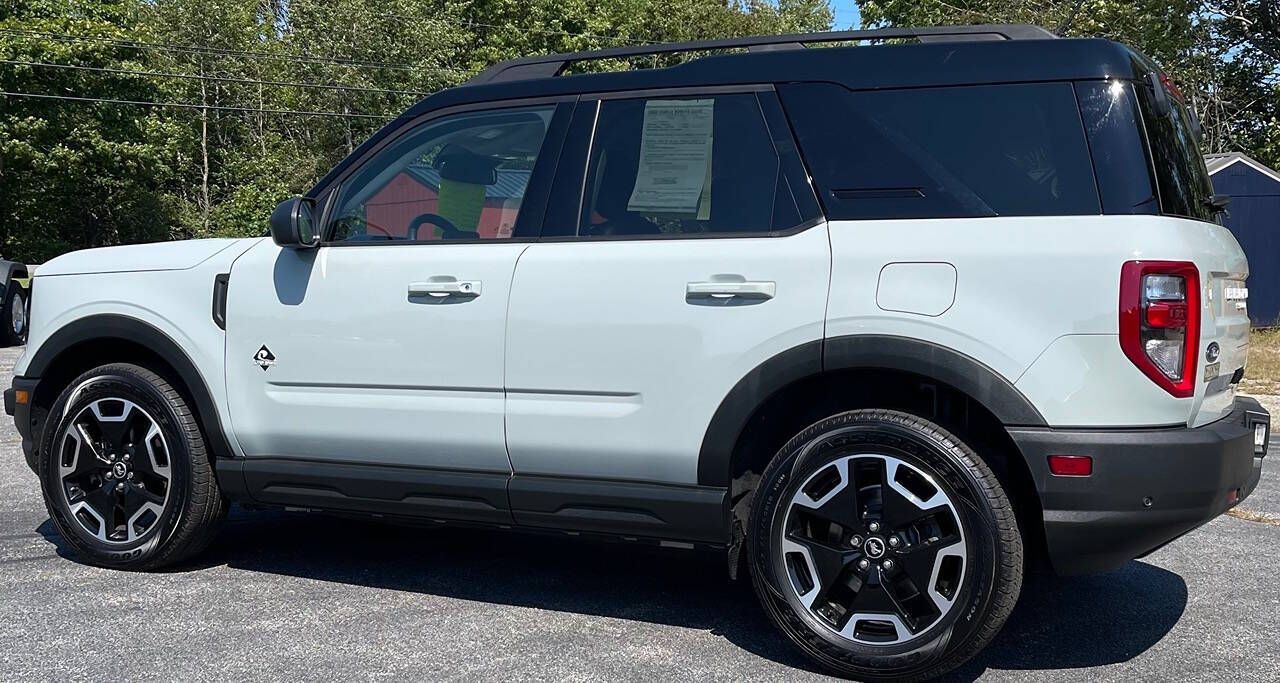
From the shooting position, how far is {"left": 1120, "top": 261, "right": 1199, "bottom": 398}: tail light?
328cm

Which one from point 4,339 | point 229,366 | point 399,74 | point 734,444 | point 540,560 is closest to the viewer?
point 734,444

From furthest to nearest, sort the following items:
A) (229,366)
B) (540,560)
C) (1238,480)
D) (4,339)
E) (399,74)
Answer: (399,74)
(4,339)
(540,560)
(229,366)
(1238,480)

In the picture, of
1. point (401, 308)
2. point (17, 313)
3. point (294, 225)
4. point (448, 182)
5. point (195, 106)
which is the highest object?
point (195, 106)

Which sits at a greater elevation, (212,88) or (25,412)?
(212,88)

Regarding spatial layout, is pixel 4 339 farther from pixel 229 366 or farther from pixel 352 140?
pixel 352 140

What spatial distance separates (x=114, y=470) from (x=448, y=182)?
6.04 feet

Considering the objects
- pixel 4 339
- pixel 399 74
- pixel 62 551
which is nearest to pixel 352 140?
pixel 399 74

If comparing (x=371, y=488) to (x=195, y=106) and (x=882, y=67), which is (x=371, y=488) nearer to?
(x=882, y=67)

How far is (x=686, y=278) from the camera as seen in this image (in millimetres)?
3832

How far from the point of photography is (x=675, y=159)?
4.07 metres

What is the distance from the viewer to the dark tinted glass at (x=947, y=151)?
347 centimetres

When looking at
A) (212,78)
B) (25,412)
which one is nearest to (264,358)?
(25,412)

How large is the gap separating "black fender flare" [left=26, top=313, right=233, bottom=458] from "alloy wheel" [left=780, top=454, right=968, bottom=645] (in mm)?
2351

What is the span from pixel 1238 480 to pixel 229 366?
3.58m
